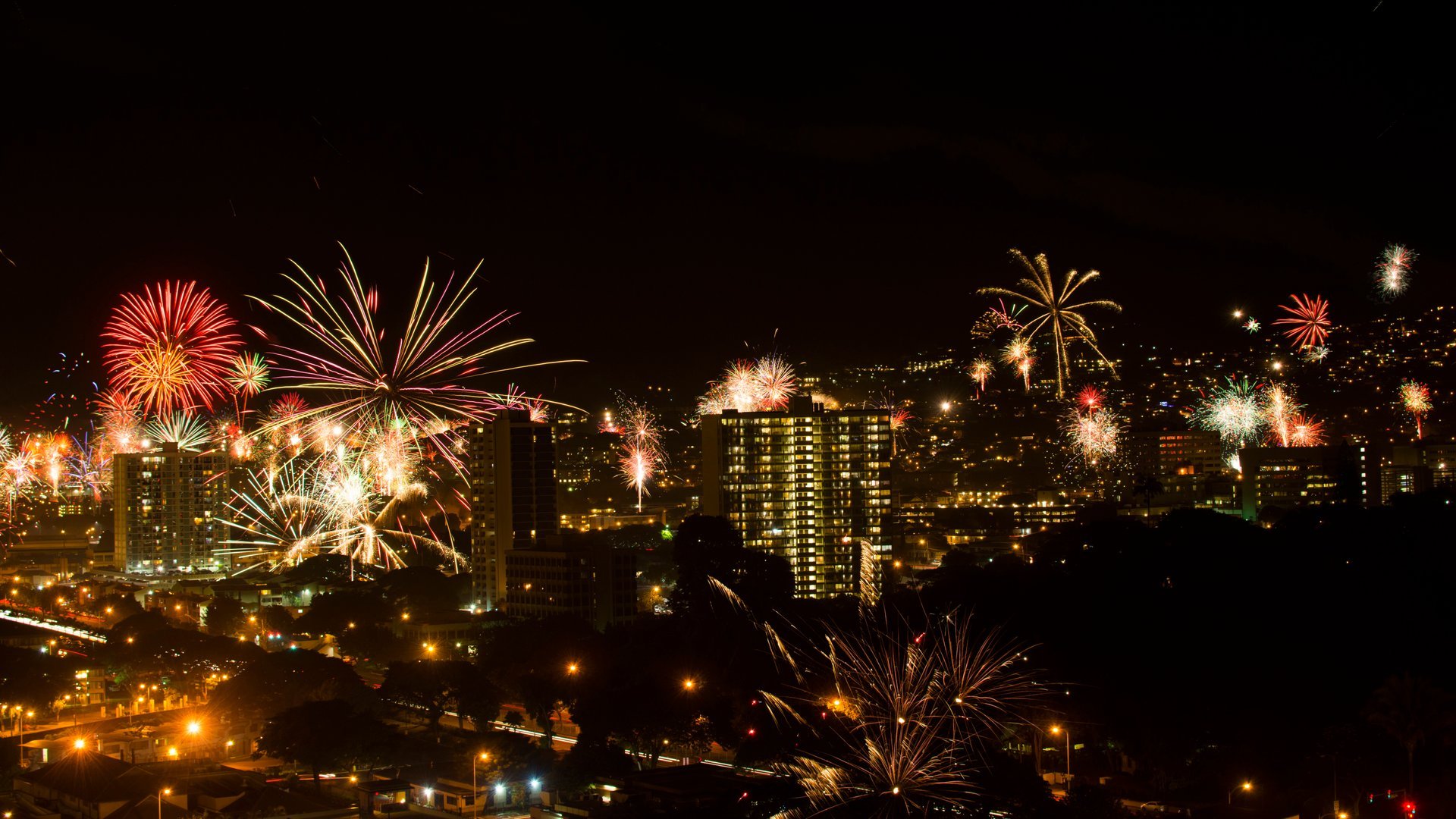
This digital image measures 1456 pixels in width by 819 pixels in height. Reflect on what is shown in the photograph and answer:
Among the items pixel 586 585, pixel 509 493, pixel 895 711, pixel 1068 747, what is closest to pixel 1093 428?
pixel 509 493

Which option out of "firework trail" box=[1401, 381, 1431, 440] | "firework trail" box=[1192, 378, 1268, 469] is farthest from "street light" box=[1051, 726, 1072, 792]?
"firework trail" box=[1401, 381, 1431, 440]

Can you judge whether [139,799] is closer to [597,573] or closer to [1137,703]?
[1137,703]

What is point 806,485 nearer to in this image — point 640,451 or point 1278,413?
point 640,451

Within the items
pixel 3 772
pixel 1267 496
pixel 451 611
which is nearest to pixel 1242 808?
pixel 3 772

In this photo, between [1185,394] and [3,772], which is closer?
[3,772]

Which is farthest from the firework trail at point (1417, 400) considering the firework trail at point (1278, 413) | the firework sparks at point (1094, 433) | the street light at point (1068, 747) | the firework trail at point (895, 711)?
the street light at point (1068, 747)

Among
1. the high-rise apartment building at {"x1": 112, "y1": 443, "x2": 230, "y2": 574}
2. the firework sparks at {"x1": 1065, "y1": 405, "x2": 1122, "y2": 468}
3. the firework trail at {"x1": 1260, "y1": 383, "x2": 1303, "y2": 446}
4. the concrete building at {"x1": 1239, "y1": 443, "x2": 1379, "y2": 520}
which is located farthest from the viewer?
the firework sparks at {"x1": 1065, "y1": 405, "x2": 1122, "y2": 468}

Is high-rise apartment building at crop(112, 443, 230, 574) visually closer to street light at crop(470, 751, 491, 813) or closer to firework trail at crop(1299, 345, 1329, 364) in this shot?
street light at crop(470, 751, 491, 813)
